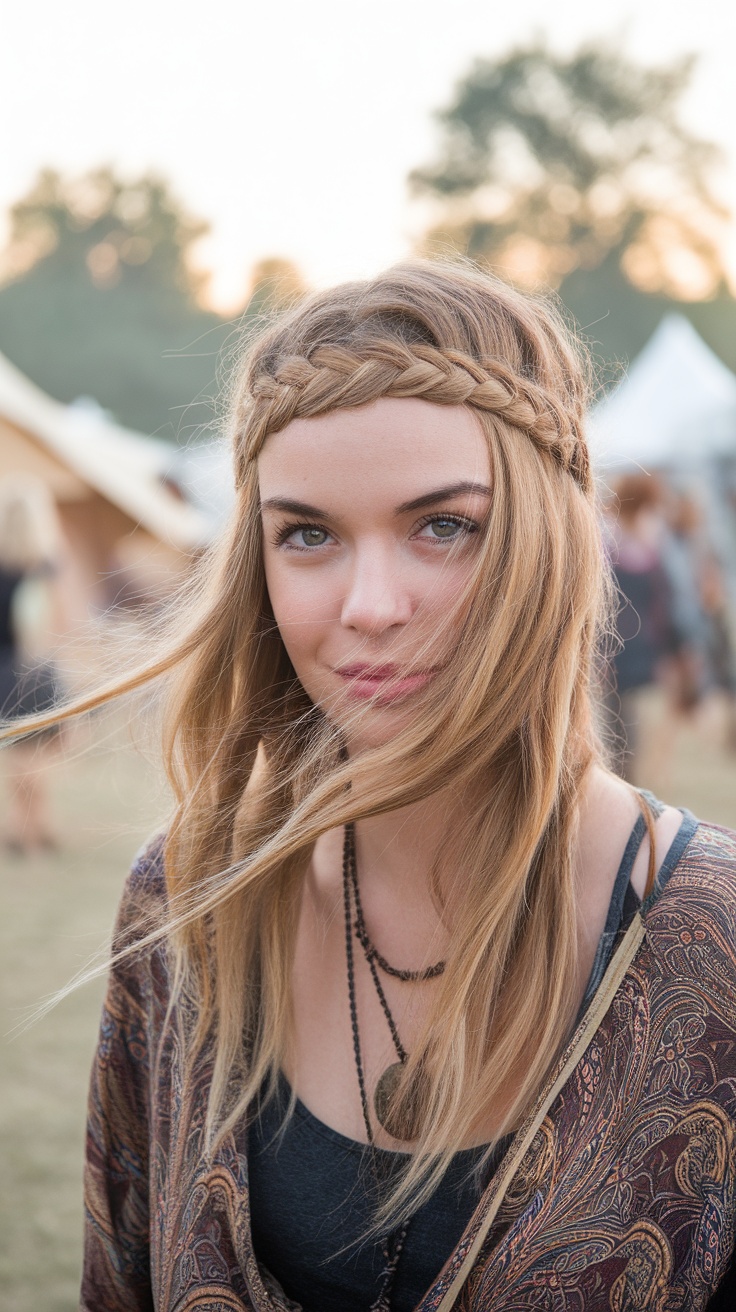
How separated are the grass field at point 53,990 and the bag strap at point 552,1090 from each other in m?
0.67

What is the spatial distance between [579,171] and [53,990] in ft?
119

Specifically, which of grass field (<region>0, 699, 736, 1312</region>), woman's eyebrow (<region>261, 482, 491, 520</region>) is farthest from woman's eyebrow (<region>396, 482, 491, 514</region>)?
grass field (<region>0, 699, 736, 1312</region>)

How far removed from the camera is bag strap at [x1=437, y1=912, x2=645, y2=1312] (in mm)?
1134

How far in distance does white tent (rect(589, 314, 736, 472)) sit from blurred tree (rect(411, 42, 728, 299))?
2527 cm

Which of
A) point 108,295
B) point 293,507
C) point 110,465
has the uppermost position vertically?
point 108,295

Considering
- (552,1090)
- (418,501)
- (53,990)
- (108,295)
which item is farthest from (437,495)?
(108,295)

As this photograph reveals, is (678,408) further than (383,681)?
Yes

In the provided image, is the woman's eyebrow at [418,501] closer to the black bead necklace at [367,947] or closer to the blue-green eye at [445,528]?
the blue-green eye at [445,528]

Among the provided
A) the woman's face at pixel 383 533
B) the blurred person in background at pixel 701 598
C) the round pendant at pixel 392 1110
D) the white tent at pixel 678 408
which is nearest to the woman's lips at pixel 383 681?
the woman's face at pixel 383 533

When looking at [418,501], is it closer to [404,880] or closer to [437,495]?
[437,495]

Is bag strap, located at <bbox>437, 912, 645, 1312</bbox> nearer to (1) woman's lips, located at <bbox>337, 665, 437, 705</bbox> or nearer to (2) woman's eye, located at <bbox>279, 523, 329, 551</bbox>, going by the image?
(1) woman's lips, located at <bbox>337, 665, 437, 705</bbox>

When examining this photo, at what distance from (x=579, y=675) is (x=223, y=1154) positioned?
0.73m

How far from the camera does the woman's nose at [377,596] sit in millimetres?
1164

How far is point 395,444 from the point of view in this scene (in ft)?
3.80
